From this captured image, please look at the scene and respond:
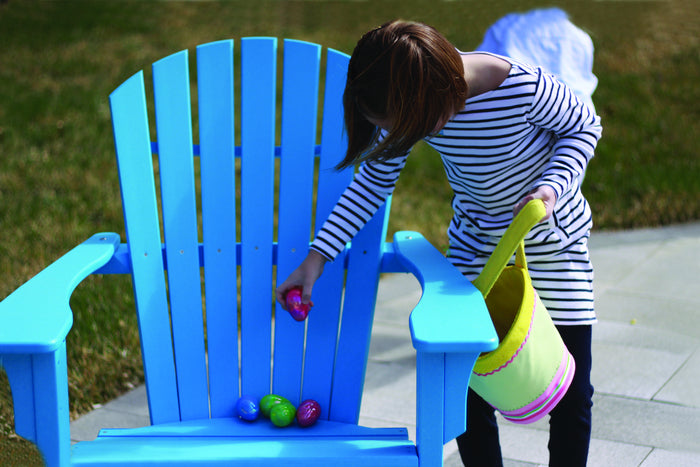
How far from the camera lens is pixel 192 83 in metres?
6.78

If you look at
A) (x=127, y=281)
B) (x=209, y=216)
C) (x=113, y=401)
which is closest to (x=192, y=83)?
(x=127, y=281)

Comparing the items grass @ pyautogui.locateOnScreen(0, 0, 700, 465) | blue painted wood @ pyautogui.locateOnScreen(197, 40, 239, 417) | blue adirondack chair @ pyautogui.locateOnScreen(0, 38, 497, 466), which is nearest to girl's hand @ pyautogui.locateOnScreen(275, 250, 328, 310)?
blue adirondack chair @ pyautogui.locateOnScreen(0, 38, 497, 466)

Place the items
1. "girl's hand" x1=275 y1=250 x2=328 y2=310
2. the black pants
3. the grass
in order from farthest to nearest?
the grass < "girl's hand" x1=275 y1=250 x2=328 y2=310 < the black pants

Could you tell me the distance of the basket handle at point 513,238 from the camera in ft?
4.58

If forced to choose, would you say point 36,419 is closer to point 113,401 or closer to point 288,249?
point 288,249

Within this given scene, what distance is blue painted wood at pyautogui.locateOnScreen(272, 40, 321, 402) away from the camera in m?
1.89

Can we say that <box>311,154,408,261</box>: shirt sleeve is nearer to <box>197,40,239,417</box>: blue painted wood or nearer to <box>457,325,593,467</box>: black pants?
<box>197,40,239,417</box>: blue painted wood

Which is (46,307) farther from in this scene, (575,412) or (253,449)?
(575,412)

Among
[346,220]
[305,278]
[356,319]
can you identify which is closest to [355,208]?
[346,220]

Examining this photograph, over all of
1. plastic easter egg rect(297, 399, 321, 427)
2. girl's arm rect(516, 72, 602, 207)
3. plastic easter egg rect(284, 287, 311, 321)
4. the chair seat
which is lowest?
plastic easter egg rect(297, 399, 321, 427)

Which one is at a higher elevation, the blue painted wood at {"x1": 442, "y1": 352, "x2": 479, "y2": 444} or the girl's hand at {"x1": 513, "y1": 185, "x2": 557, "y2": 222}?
the girl's hand at {"x1": 513, "y1": 185, "x2": 557, "y2": 222}

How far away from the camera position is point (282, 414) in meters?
1.76

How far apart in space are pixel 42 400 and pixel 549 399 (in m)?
0.95

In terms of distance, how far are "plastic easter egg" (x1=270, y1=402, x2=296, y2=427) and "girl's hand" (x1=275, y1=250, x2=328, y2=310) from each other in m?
0.25
